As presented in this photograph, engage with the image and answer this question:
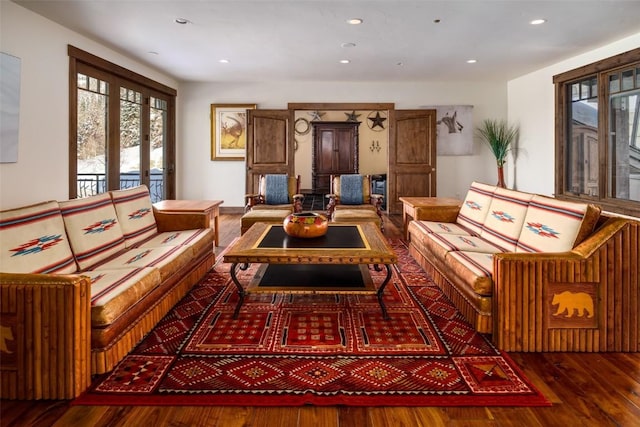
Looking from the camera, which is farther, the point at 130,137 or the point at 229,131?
the point at 229,131

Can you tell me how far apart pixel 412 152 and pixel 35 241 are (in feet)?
20.8

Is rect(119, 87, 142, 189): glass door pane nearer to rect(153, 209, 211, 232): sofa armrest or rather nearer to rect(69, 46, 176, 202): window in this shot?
rect(69, 46, 176, 202): window

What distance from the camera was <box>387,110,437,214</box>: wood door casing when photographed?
7.62 m

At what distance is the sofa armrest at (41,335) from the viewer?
1801 millimetres

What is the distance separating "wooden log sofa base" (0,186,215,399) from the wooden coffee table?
0.52m

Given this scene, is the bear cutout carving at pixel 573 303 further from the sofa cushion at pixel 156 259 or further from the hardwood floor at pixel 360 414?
the sofa cushion at pixel 156 259

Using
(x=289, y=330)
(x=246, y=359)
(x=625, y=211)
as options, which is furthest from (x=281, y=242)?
(x=625, y=211)

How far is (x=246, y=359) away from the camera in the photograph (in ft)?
7.20

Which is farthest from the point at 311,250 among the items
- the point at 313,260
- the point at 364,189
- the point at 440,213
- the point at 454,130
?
the point at 454,130

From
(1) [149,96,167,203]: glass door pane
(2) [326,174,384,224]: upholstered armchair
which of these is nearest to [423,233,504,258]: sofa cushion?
(2) [326,174,384,224]: upholstered armchair

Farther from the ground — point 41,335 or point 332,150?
point 332,150

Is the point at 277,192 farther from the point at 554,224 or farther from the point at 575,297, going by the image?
the point at 575,297

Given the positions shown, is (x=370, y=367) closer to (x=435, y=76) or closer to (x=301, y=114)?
(x=435, y=76)

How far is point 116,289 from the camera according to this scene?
216cm
